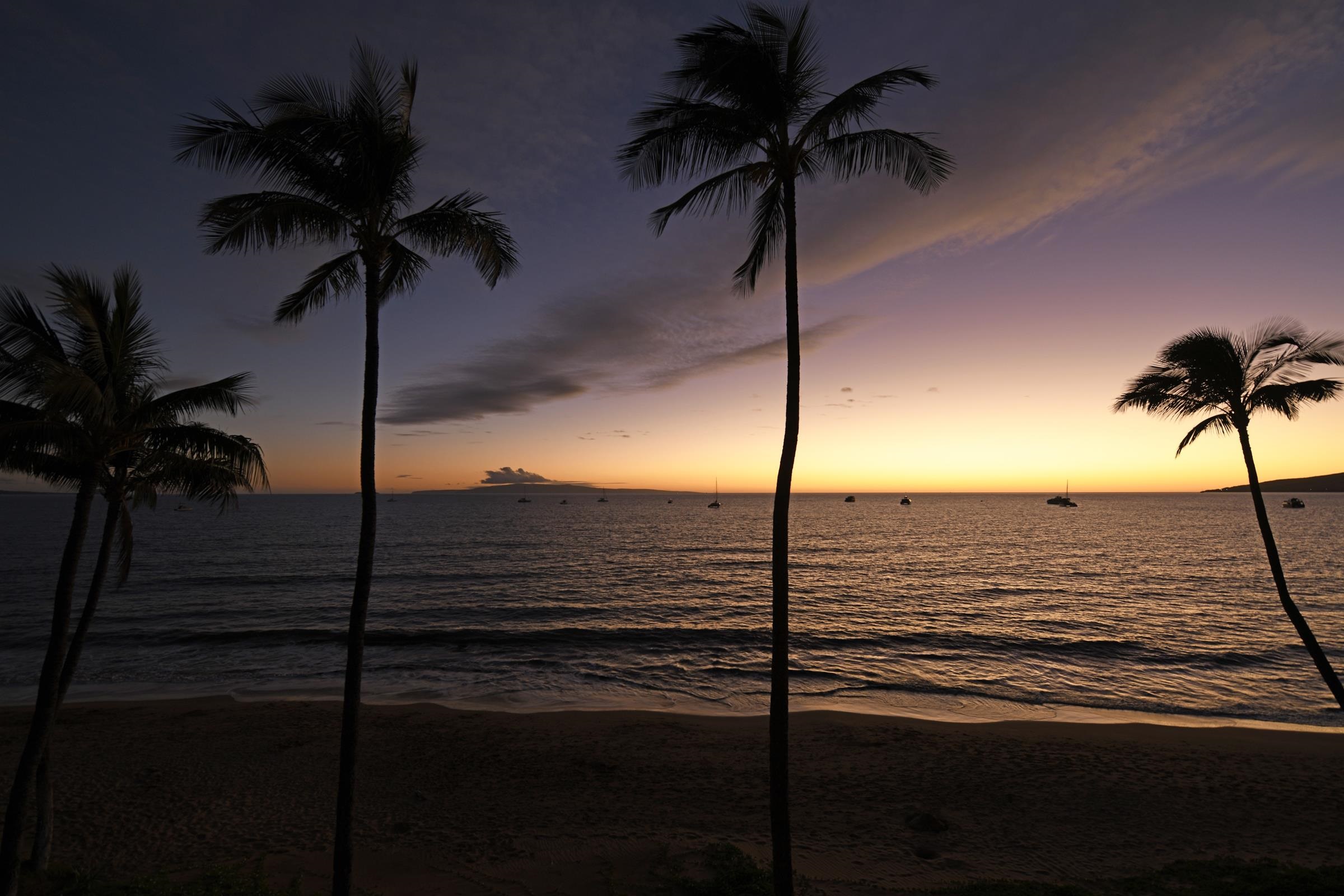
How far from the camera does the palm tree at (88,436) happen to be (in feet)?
28.9

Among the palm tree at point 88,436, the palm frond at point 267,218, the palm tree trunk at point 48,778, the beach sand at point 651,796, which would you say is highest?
the palm frond at point 267,218

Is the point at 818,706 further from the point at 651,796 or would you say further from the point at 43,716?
the point at 43,716

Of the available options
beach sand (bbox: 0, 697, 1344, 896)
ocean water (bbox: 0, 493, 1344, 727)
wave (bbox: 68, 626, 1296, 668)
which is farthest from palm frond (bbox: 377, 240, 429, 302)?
wave (bbox: 68, 626, 1296, 668)

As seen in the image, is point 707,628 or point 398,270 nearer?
point 398,270

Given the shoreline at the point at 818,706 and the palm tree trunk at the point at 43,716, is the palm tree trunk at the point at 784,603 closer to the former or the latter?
the palm tree trunk at the point at 43,716

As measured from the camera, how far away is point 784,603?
7777 mm

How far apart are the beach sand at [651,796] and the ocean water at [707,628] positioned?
11.8 feet

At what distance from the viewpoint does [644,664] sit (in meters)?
27.5

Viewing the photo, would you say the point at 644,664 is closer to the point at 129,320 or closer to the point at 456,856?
the point at 456,856

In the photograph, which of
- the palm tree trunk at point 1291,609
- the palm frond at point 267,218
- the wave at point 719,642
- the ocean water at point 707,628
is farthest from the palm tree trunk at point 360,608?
the wave at point 719,642

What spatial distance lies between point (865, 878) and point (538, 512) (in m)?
189

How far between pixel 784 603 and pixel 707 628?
1100 inches

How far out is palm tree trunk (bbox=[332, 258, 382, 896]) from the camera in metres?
8.06

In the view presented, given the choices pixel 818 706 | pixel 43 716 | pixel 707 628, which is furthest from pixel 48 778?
pixel 707 628
